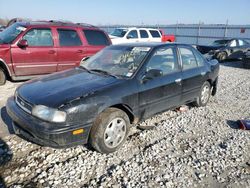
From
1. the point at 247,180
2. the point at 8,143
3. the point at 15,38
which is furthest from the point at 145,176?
the point at 15,38

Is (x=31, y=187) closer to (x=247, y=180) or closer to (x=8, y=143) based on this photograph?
(x=8, y=143)

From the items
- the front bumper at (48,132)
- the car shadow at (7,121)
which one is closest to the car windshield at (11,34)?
the car shadow at (7,121)

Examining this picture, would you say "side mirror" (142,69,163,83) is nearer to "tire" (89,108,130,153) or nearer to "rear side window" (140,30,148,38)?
"tire" (89,108,130,153)

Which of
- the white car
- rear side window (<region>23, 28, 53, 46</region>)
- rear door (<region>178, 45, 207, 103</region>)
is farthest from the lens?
the white car

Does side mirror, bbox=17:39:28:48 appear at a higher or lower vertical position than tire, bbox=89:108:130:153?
higher

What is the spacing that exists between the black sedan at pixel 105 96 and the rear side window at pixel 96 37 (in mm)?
3410

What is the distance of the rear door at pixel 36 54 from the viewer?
6812mm

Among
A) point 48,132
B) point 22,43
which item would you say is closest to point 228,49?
point 22,43

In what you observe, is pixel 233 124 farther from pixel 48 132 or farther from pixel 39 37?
pixel 39 37

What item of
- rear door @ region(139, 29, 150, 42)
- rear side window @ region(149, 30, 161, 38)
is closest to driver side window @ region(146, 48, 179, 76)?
rear door @ region(139, 29, 150, 42)

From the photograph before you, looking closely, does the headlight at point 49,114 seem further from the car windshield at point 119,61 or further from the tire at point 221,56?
the tire at point 221,56

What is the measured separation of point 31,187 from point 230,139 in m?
3.22

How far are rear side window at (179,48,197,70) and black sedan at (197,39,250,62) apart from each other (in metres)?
9.20

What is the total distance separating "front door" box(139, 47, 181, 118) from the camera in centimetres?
404
